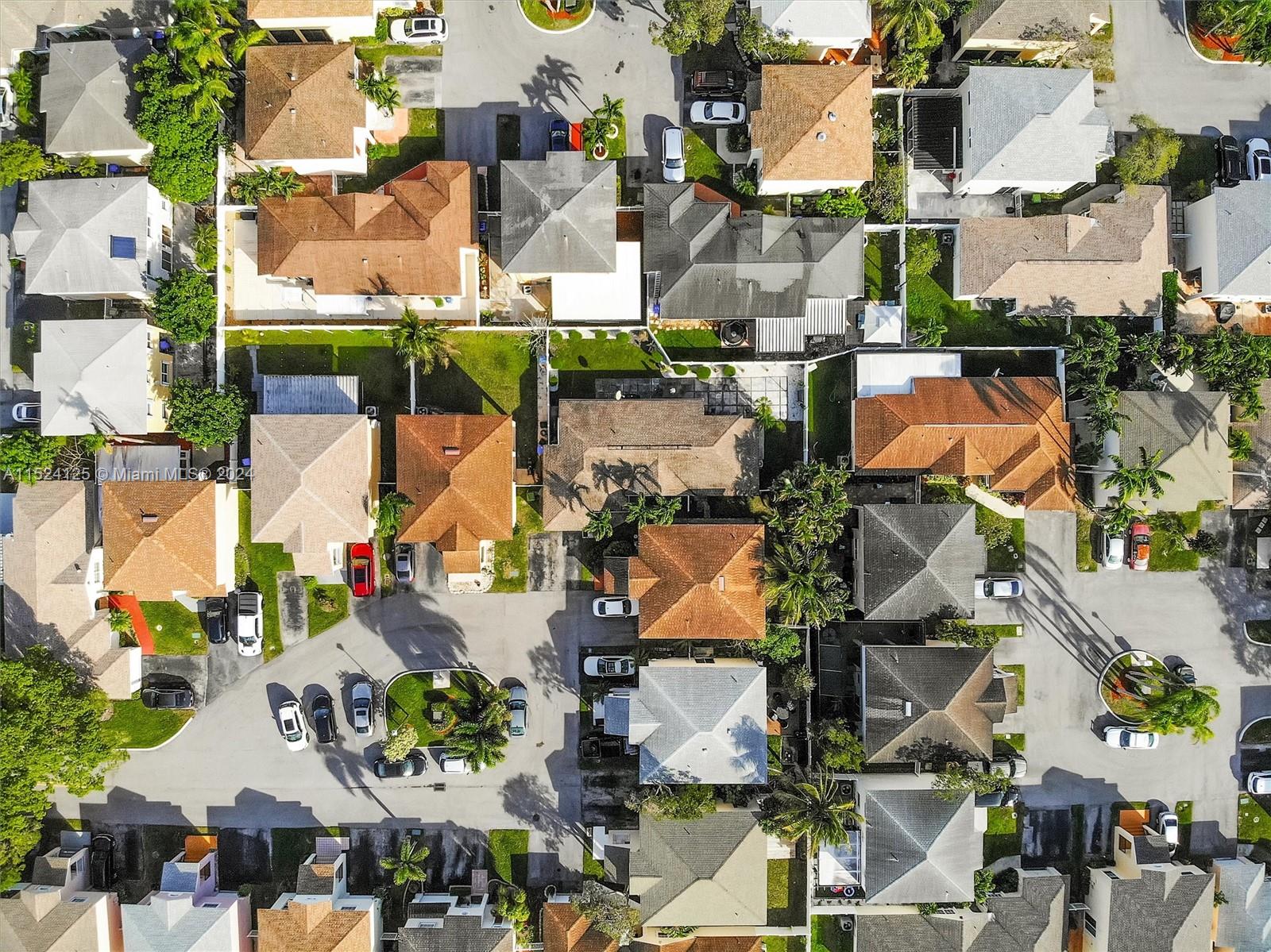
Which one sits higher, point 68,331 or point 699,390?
point 68,331

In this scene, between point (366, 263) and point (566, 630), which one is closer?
point (366, 263)

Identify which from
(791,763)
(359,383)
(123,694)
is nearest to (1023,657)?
(791,763)

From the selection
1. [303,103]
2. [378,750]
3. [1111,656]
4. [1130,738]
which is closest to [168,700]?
[378,750]

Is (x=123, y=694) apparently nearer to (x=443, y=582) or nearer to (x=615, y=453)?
(x=443, y=582)

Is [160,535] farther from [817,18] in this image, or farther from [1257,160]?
[1257,160]

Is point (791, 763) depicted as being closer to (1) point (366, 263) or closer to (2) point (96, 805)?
(1) point (366, 263)

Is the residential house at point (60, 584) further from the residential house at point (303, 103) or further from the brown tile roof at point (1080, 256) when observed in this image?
the brown tile roof at point (1080, 256)

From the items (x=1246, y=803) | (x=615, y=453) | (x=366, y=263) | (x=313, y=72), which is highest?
(x=313, y=72)
